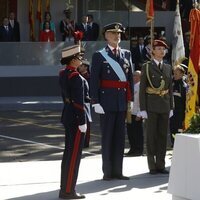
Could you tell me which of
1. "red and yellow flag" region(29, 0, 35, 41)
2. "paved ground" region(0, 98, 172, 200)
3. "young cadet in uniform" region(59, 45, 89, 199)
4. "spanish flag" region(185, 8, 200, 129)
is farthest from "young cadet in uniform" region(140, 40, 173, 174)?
"red and yellow flag" region(29, 0, 35, 41)

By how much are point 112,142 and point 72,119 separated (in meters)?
1.34

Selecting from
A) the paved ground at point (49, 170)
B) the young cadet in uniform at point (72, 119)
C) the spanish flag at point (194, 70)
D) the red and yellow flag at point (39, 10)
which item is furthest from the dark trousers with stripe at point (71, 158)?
the red and yellow flag at point (39, 10)

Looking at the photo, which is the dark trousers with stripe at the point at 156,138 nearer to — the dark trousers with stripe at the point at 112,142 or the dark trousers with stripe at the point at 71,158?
the dark trousers with stripe at the point at 112,142

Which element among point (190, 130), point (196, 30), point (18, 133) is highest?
point (196, 30)

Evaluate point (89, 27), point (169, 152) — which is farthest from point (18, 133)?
point (89, 27)

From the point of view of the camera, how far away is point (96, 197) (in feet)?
32.1

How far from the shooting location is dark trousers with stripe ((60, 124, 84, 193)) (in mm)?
A: 9695

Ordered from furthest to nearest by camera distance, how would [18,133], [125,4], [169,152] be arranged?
[125,4] < [18,133] < [169,152]

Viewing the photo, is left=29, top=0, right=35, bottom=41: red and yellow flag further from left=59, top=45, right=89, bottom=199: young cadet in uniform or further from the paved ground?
left=59, top=45, right=89, bottom=199: young cadet in uniform

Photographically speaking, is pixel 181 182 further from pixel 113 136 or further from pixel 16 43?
pixel 16 43

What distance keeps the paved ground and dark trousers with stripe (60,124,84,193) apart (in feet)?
0.91

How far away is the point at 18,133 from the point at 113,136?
21.2ft

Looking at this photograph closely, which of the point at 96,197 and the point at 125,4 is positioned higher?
the point at 125,4

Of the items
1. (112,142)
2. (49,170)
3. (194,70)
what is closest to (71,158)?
(112,142)
